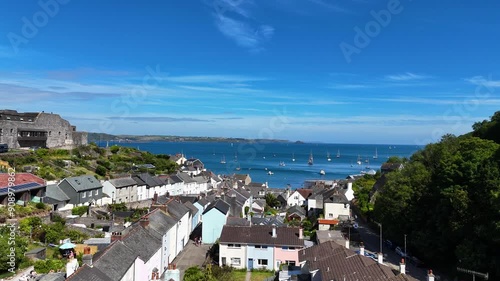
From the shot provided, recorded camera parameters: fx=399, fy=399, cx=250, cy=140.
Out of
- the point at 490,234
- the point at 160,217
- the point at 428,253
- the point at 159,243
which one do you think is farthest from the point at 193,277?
the point at 428,253

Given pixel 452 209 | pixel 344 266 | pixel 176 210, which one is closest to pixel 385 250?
pixel 452 209

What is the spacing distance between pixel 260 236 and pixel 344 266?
13179mm

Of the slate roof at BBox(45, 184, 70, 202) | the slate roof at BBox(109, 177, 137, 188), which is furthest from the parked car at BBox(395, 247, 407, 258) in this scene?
the slate roof at BBox(109, 177, 137, 188)

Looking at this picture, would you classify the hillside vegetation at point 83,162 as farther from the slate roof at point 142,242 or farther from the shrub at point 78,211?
the slate roof at point 142,242

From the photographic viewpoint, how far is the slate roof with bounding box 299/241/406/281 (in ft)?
62.8

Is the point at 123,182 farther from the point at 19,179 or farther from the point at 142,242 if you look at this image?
the point at 142,242

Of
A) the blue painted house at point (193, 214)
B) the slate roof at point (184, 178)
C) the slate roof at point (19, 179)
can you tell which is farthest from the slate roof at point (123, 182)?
the slate roof at point (184, 178)

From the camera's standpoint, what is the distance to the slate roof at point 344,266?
19148 mm

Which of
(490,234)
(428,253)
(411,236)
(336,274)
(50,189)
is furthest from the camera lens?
(50,189)

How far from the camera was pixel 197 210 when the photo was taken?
148 feet

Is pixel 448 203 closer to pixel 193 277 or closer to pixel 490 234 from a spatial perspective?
pixel 490 234

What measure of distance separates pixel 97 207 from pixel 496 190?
134 feet

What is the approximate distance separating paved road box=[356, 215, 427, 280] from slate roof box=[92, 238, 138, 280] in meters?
21.1

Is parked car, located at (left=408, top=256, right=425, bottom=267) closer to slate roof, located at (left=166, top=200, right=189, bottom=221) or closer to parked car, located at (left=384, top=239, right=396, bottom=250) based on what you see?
parked car, located at (left=384, top=239, right=396, bottom=250)
